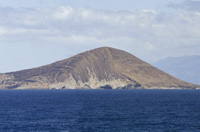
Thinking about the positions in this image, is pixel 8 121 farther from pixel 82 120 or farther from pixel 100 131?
pixel 100 131

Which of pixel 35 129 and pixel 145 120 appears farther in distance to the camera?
pixel 145 120

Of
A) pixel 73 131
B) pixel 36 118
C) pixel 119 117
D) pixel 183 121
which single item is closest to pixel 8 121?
pixel 36 118

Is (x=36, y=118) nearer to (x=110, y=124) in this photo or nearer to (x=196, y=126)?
(x=110, y=124)

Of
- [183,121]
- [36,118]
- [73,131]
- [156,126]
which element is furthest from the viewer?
[36,118]

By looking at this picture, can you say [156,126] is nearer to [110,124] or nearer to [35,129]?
[110,124]

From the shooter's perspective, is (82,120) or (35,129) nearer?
(35,129)

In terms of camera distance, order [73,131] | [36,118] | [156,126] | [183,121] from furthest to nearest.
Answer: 1. [36,118]
2. [183,121]
3. [156,126]
4. [73,131]

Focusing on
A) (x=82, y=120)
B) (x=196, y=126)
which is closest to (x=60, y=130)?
(x=82, y=120)
